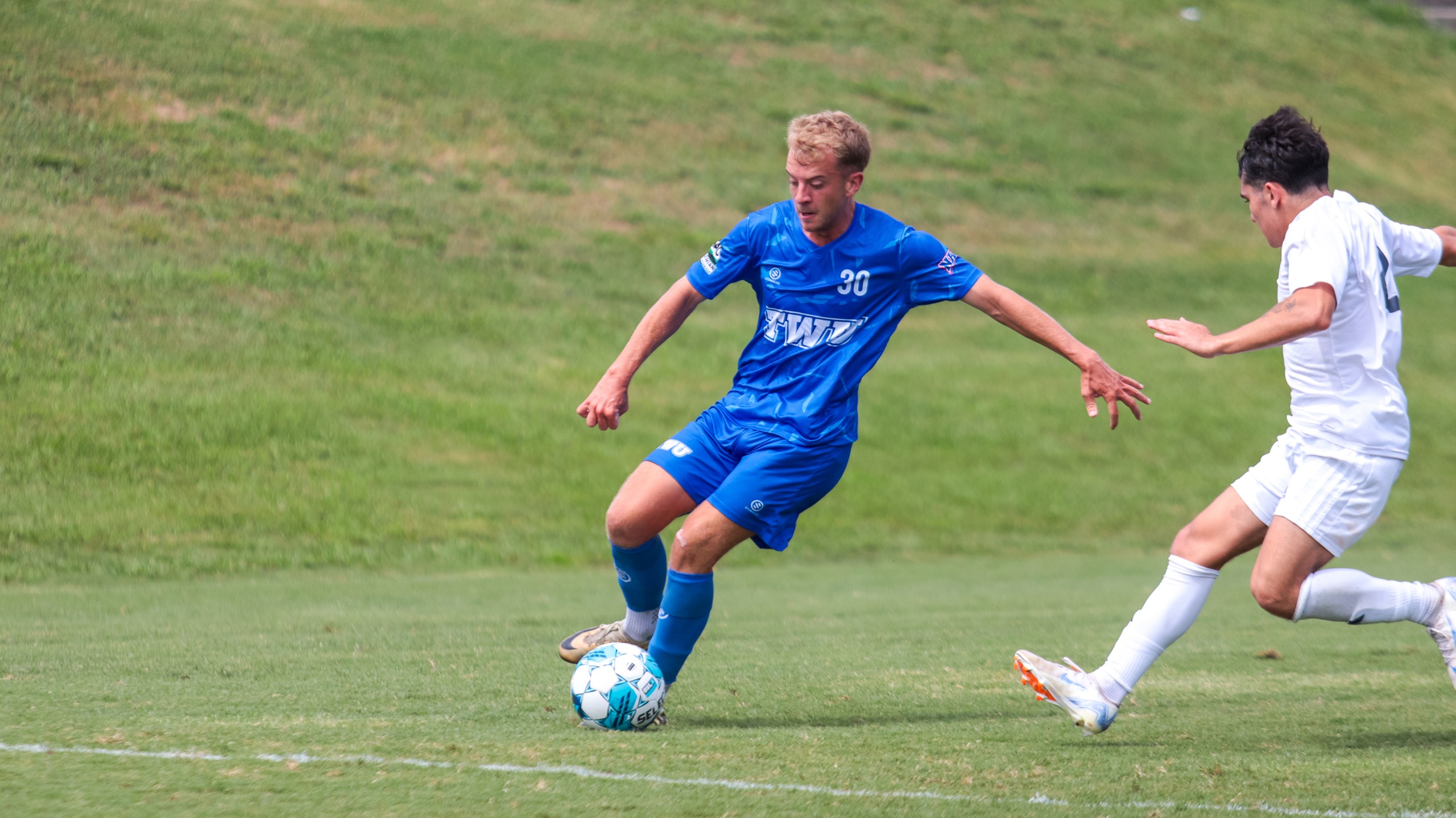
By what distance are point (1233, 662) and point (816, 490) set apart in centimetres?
271

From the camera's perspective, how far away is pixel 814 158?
505 centimetres

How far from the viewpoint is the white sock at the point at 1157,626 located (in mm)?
4758

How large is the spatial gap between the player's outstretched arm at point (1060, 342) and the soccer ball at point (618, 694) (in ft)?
6.04

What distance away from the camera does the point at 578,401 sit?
1658 centimetres

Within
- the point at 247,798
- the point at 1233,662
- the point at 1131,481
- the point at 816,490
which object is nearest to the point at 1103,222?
the point at 1131,481

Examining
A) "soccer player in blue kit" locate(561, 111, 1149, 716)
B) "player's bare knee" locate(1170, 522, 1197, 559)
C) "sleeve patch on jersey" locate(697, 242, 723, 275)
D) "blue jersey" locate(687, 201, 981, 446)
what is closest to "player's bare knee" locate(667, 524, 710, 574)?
"soccer player in blue kit" locate(561, 111, 1149, 716)

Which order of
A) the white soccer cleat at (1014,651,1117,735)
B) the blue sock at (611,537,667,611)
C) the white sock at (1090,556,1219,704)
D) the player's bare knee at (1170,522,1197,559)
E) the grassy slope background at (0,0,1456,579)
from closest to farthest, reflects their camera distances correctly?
the white soccer cleat at (1014,651,1117,735) < the white sock at (1090,556,1219,704) < the player's bare knee at (1170,522,1197,559) < the blue sock at (611,537,667,611) < the grassy slope background at (0,0,1456,579)

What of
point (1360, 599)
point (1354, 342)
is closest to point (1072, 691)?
→ point (1360, 599)

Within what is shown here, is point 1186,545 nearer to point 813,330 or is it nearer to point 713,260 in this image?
point 813,330

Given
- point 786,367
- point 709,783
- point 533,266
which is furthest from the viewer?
point 533,266

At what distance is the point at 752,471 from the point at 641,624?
0.91m

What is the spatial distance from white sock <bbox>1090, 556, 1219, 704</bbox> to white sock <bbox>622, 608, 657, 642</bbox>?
181 centimetres

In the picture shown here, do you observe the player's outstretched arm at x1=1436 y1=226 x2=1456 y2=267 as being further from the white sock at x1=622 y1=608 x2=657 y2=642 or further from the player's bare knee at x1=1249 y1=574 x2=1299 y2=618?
the white sock at x1=622 y1=608 x2=657 y2=642

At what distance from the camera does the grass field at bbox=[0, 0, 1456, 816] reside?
4488 mm
